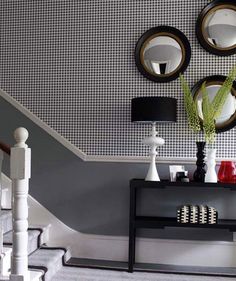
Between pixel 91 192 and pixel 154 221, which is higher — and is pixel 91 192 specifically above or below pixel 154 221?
above

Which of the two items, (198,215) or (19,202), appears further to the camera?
(198,215)

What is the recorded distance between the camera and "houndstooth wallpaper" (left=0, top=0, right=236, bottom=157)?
124 inches

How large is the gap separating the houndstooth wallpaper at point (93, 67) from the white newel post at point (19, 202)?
123cm

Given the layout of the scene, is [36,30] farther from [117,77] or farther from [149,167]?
[149,167]

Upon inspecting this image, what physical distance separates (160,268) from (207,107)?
1427 mm

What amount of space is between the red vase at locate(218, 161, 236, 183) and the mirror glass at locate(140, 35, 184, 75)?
0.96 meters

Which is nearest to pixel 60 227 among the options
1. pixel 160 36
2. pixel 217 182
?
pixel 217 182

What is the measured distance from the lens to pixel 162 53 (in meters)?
3.16

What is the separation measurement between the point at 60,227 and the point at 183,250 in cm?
115

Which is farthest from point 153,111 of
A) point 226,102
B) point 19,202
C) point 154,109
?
point 19,202

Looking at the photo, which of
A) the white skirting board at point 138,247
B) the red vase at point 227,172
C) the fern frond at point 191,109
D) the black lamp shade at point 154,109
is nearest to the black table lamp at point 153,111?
the black lamp shade at point 154,109

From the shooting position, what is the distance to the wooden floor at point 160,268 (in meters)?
2.90

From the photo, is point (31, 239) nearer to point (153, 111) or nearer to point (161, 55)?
point (153, 111)

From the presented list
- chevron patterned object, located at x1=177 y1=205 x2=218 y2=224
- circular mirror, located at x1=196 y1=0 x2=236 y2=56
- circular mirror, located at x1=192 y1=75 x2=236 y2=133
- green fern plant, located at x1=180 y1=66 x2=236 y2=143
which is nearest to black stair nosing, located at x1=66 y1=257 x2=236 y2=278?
chevron patterned object, located at x1=177 y1=205 x2=218 y2=224
